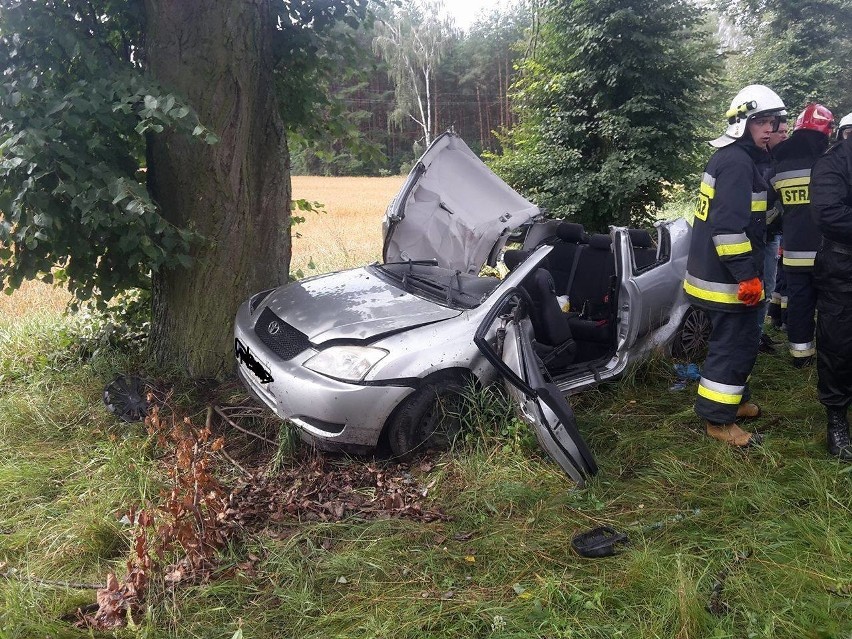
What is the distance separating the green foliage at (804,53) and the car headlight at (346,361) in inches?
546

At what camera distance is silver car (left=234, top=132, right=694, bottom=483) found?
3400 millimetres

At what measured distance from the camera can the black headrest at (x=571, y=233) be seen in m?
5.06

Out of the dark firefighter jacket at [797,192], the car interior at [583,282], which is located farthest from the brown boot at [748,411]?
the dark firefighter jacket at [797,192]

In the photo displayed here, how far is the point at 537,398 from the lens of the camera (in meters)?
3.20

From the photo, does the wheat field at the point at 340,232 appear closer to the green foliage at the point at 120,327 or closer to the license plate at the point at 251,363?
the green foliage at the point at 120,327

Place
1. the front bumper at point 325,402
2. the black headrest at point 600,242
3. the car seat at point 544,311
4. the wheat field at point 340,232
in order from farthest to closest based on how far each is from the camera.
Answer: the wheat field at point 340,232, the black headrest at point 600,242, the car seat at point 544,311, the front bumper at point 325,402

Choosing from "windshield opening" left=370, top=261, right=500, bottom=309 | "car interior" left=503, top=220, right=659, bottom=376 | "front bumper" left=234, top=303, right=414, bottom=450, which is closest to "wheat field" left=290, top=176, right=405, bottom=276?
"windshield opening" left=370, top=261, right=500, bottom=309

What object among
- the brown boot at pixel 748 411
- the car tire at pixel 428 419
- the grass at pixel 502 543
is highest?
the car tire at pixel 428 419

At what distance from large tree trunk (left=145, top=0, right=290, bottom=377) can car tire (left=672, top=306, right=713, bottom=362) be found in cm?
327

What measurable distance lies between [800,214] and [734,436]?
190 centimetres

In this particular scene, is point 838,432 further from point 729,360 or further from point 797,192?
point 797,192

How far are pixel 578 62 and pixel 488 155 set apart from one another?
1874mm

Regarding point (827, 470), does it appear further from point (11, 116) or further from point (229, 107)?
point (11, 116)

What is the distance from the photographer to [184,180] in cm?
447
